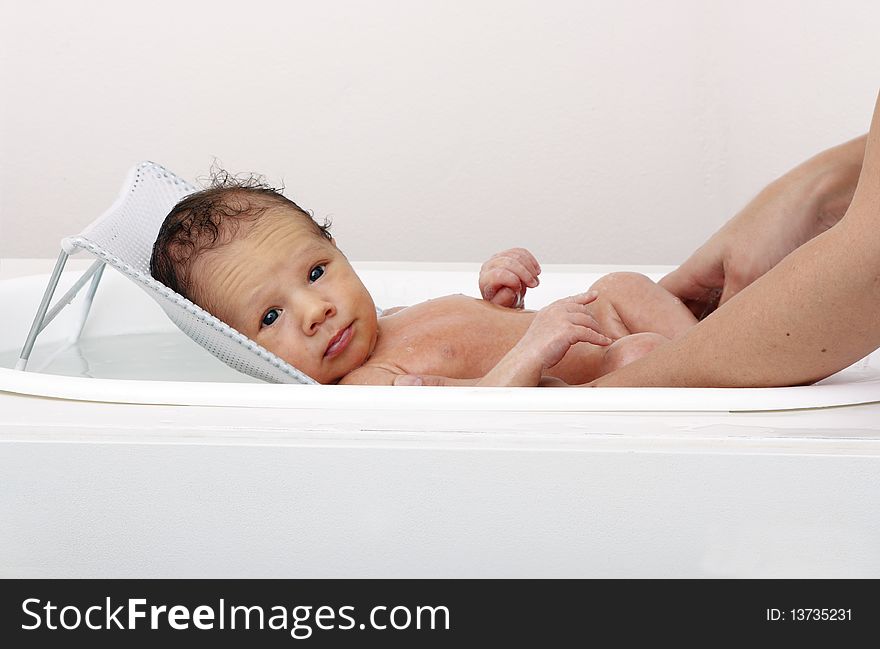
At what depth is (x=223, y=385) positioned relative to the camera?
34.2 inches

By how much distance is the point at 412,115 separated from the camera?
2.61 metres

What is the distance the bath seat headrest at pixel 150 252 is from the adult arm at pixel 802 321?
405 millimetres

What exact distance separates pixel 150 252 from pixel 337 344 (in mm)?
312

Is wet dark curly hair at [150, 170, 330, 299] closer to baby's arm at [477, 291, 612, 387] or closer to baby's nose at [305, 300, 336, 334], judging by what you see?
baby's nose at [305, 300, 336, 334]

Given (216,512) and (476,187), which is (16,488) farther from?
(476,187)

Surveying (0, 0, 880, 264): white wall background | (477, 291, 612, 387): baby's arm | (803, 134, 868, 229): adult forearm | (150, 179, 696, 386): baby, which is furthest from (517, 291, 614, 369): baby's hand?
(0, 0, 880, 264): white wall background

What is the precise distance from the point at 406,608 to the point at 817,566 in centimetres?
30

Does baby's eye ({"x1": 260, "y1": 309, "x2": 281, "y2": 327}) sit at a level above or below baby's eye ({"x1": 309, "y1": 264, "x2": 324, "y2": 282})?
below

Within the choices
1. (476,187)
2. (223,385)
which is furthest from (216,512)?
(476,187)

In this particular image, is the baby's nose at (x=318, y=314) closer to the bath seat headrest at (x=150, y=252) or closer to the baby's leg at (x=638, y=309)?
the bath seat headrest at (x=150, y=252)

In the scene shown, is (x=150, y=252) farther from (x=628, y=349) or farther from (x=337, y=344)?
(x=628, y=349)

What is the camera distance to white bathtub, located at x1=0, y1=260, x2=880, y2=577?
29.7 inches

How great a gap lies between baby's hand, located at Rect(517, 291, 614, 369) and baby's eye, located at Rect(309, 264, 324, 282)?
1.01ft

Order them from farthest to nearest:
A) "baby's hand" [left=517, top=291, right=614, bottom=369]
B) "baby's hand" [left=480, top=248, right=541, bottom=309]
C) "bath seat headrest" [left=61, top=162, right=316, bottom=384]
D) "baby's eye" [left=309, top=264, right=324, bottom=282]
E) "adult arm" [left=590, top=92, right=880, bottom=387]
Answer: "baby's hand" [left=480, top=248, right=541, bottom=309], "baby's eye" [left=309, top=264, right=324, bottom=282], "bath seat headrest" [left=61, top=162, right=316, bottom=384], "baby's hand" [left=517, top=291, right=614, bottom=369], "adult arm" [left=590, top=92, right=880, bottom=387]
